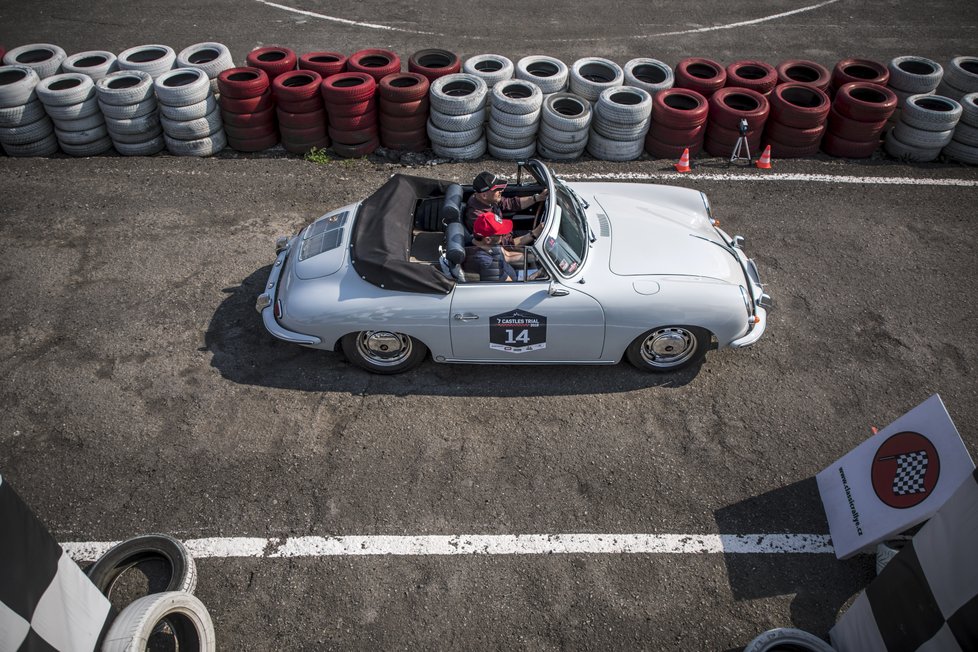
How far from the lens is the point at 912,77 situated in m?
10.1

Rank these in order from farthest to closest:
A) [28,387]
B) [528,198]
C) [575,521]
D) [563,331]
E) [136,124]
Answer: [136,124] < [528,198] < [28,387] < [563,331] < [575,521]

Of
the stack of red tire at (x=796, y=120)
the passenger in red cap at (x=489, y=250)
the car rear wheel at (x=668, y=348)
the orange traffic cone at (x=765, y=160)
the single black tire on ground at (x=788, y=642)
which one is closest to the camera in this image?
A: the single black tire on ground at (x=788, y=642)

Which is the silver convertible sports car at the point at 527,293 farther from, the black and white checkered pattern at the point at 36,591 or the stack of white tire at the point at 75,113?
the stack of white tire at the point at 75,113

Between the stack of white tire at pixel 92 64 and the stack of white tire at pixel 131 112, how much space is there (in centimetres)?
75

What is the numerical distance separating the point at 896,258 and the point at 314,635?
7899mm

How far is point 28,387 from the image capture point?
643cm

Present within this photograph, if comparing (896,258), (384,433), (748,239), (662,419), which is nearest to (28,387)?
(384,433)

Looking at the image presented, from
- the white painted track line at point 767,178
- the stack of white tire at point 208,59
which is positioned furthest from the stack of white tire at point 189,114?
the white painted track line at point 767,178

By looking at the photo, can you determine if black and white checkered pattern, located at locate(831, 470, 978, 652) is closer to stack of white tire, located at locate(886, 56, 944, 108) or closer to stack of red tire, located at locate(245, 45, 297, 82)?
stack of white tire, located at locate(886, 56, 944, 108)

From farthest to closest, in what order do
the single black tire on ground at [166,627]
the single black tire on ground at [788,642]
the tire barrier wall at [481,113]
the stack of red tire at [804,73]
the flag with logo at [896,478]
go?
the stack of red tire at [804,73] < the tire barrier wall at [481,113] < the flag with logo at [896,478] < the single black tire on ground at [788,642] < the single black tire on ground at [166,627]

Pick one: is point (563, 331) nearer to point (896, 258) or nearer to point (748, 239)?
point (748, 239)

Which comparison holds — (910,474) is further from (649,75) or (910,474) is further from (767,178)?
(649,75)

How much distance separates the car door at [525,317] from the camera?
5926 mm

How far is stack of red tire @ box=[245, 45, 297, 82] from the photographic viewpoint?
10.1 m
